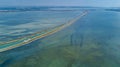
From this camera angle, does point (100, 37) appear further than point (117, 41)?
Yes

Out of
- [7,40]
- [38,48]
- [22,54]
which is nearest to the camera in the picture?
[22,54]

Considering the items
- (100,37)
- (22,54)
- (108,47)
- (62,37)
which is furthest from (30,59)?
(100,37)

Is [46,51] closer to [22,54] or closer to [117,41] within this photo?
[22,54]

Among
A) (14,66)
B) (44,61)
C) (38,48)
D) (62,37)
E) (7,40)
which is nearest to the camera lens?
(14,66)

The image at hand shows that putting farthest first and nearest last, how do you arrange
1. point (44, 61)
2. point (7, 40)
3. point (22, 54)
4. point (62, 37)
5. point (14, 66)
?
point (62, 37) < point (7, 40) < point (22, 54) < point (44, 61) < point (14, 66)

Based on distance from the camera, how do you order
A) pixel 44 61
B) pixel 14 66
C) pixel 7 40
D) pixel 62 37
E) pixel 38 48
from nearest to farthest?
pixel 14 66, pixel 44 61, pixel 38 48, pixel 7 40, pixel 62 37

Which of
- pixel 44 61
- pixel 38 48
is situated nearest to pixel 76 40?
pixel 38 48

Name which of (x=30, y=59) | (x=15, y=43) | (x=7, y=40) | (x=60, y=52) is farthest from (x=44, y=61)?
(x=7, y=40)

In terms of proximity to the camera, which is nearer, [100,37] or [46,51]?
[46,51]

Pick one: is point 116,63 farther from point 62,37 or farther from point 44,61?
point 62,37
